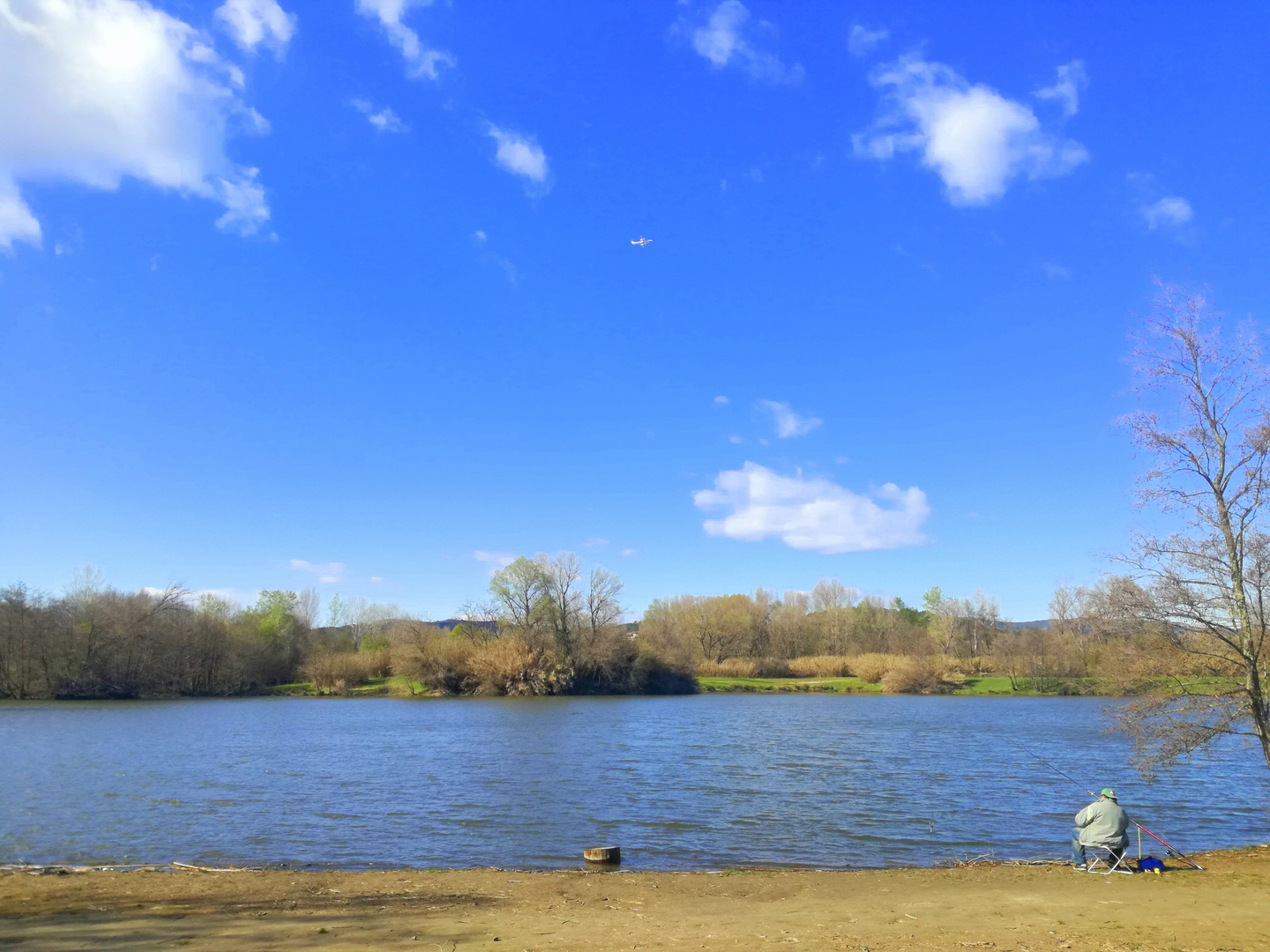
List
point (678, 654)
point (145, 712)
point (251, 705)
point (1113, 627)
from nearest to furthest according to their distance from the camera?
point (1113, 627)
point (145, 712)
point (251, 705)
point (678, 654)

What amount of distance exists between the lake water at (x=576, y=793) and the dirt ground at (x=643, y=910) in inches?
103

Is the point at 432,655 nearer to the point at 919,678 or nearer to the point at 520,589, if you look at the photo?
the point at 520,589

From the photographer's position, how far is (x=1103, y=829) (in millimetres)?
15102

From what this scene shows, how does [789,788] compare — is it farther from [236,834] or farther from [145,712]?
[145,712]

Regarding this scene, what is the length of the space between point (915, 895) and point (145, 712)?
2390 inches

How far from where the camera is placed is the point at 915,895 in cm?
1326

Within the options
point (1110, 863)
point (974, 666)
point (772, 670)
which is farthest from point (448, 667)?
point (1110, 863)

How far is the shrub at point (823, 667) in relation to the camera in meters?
95.6

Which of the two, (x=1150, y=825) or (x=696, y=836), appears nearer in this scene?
→ (x=696, y=836)

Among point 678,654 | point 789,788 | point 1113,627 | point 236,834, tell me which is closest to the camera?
point 1113,627

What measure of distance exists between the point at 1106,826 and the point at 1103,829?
0.08 metres

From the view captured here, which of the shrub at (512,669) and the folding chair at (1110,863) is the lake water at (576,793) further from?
the shrub at (512,669)

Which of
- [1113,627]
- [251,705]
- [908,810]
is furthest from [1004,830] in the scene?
[251,705]

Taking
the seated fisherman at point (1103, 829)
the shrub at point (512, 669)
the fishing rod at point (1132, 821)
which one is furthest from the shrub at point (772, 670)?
the seated fisherman at point (1103, 829)
